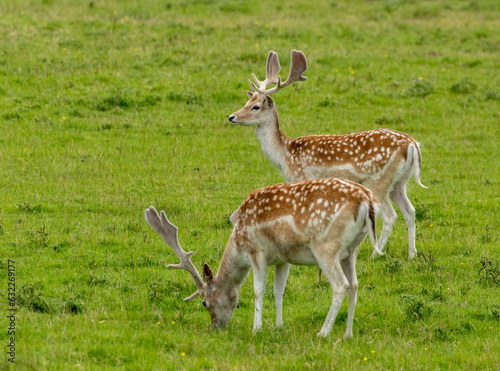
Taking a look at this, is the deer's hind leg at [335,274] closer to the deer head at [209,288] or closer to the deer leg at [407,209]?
the deer head at [209,288]

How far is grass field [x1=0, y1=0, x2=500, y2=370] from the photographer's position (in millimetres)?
6793

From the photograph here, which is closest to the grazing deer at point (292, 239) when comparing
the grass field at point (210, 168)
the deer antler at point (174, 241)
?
the deer antler at point (174, 241)

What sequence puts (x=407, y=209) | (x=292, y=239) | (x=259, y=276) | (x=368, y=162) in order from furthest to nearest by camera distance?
(x=407, y=209) → (x=368, y=162) → (x=259, y=276) → (x=292, y=239)

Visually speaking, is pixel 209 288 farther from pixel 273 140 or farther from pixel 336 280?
pixel 273 140

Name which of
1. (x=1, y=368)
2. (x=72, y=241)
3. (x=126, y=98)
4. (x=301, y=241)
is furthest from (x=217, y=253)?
(x=126, y=98)

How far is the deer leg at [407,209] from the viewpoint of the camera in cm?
977

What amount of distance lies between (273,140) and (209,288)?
3.83m

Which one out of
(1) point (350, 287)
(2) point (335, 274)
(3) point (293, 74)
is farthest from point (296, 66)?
(2) point (335, 274)

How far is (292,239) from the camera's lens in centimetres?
706

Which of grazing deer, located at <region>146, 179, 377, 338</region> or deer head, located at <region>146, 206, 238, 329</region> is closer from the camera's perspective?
grazing deer, located at <region>146, 179, 377, 338</region>

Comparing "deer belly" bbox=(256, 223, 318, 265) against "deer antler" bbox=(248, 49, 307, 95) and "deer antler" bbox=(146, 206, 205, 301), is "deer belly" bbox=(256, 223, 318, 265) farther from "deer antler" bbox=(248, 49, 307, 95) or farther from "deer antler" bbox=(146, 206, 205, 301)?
"deer antler" bbox=(248, 49, 307, 95)

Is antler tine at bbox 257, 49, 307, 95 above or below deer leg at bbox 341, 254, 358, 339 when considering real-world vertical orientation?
above

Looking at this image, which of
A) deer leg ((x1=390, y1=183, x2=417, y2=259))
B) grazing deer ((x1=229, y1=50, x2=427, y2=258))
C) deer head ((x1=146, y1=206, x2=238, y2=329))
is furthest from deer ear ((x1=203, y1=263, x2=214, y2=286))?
deer leg ((x1=390, y1=183, x2=417, y2=259))

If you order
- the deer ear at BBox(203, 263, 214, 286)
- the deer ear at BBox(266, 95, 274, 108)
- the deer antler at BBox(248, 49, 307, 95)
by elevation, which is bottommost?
the deer ear at BBox(203, 263, 214, 286)
